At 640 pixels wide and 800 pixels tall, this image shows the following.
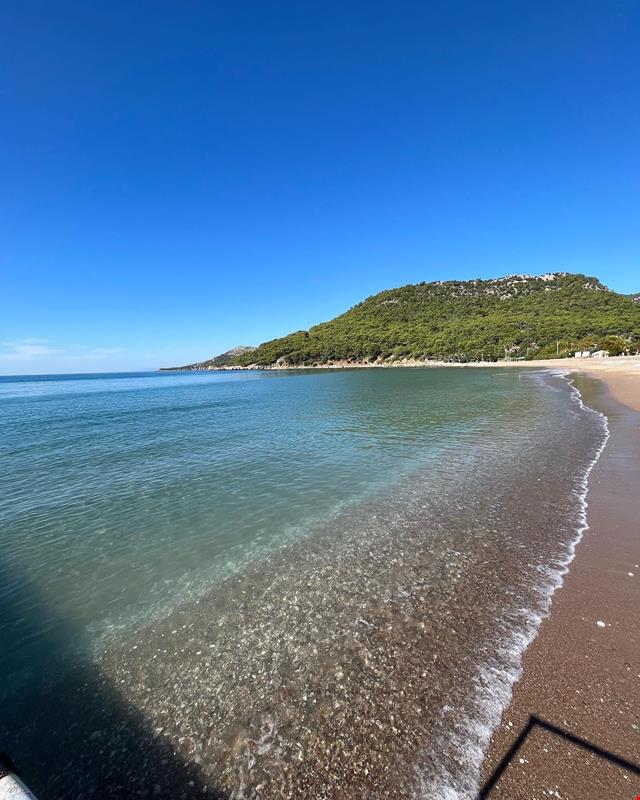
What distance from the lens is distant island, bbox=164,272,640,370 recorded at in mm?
114125

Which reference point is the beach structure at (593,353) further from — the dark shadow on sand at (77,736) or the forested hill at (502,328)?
the dark shadow on sand at (77,736)

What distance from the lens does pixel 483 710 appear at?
3969 mm

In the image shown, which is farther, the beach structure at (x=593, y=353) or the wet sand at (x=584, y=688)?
the beach structure at (x=593, y=353)

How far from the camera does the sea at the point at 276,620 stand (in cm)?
371

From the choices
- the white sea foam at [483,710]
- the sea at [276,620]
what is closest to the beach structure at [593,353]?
the sea at [276,620]

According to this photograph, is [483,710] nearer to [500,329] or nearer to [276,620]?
[276,620]

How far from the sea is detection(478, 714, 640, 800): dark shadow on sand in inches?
6.5

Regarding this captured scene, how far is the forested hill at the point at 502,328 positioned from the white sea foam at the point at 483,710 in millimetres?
119986

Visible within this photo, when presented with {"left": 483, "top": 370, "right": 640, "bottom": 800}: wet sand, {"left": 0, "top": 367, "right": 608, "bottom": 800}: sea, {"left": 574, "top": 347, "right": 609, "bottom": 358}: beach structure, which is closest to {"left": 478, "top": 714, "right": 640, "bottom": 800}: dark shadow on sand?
{"left": 483, "top": 370, "right": 640, "bottom": 800}: wet sand

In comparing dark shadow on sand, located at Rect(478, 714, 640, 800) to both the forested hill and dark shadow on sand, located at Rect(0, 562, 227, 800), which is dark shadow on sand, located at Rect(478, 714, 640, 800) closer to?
dark shadow on sand, located at Rect(0, 562, 227, 800)

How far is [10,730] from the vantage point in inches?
167

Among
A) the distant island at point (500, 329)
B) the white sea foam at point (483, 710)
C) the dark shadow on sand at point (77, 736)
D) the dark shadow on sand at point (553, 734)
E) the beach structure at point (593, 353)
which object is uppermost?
the distant island at point (500, 329)

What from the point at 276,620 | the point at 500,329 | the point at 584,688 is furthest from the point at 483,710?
the point at 500,329

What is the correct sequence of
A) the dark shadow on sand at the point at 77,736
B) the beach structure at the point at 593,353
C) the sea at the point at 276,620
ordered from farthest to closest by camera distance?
the beach structure at the point at 593,353, the sea at the point at 276,620, the dark shadow on sand at the point at 77,736
